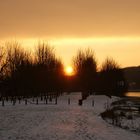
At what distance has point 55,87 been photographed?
293 feet

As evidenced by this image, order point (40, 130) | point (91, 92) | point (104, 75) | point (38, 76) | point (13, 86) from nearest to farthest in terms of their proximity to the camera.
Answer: point (40, 130)
point (13, 86)
point (38, 76)
point (91, 92)
point (104, 75)

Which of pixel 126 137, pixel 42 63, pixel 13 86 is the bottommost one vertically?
pixel 126 137

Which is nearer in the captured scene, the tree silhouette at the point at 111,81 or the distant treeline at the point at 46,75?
the distant treeline at the point at 46,75

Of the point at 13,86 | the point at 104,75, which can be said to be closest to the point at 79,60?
the point at 104,75

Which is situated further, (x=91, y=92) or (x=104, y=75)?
(x=104, y=75)

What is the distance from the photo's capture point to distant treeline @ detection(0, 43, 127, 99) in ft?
231

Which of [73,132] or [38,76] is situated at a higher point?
[38,76]

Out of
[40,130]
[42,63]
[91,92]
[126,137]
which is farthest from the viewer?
[91,92]

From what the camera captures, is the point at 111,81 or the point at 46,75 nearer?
the point at 46,75

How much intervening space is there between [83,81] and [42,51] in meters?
13.0

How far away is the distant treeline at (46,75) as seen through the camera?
70.3 meters

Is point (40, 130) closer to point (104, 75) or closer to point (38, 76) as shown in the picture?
point (38, 76)

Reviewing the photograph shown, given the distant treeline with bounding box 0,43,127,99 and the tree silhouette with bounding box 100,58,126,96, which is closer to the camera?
the distant treeline with bounding box 0,43,127,99

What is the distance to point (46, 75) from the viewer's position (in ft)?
266
